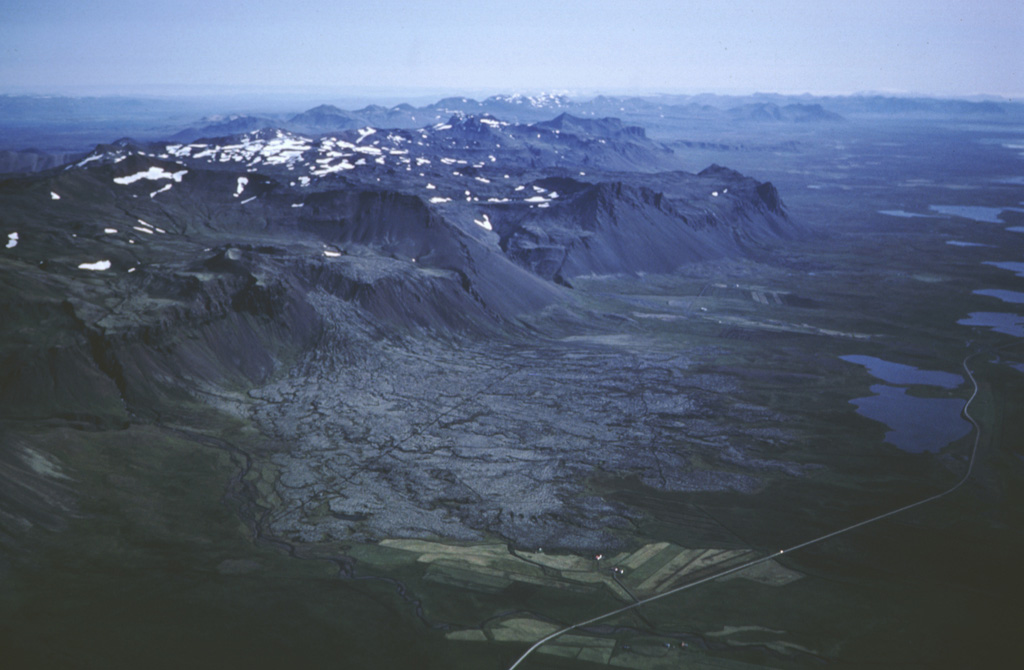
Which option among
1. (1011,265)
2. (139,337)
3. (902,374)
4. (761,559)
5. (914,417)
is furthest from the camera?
(1011,265)

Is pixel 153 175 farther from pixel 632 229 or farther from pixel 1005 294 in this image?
pixel 1005 294

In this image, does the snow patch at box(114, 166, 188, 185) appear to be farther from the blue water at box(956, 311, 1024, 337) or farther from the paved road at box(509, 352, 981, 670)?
the blue water at box(956, 311, 1024, 337)

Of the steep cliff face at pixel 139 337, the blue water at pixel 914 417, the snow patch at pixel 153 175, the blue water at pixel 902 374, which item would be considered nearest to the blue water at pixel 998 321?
the blue water at pixel 902 374

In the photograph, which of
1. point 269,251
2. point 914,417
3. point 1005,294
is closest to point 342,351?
point 269,251

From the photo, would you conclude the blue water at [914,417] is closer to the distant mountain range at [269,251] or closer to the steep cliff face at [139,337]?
the distant mountain range at [269,251]

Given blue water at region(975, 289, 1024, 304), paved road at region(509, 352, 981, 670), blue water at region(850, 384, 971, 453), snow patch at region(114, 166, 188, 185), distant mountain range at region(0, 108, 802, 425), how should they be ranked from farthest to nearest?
snow patch at region(114, 166, 188, 185) < blue water at region(975, 289, 1024, 304) < distant mountain range at region(0, 108, 802, 425) < blue water at region(850, 384, 971, 453) < paved road at region(509, 352, 981, 670)

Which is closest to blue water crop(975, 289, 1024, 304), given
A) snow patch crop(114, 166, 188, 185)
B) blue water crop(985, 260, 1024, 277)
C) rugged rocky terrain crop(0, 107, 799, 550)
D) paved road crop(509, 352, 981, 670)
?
blue water crop(985, 260, 1024, 277)
